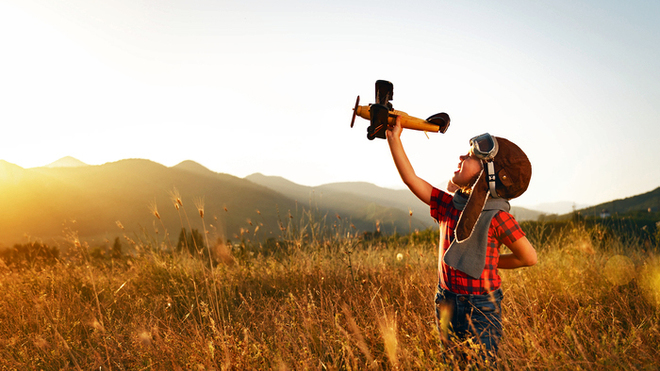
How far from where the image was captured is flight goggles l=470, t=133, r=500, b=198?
1.72m

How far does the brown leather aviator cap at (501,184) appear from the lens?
5.58ft

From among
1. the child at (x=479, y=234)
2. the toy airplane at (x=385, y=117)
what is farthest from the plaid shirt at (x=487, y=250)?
the toy airplane at (x=385, y=117)

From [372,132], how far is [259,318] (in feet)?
7.91

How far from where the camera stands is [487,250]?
184cm

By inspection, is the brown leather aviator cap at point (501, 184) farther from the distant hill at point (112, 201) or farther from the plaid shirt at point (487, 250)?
the distant hill at point (112, 201)

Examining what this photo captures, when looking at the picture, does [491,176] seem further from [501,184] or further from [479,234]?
[479,234]

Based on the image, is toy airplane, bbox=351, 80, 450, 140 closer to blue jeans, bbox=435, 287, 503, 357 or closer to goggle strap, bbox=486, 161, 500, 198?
goggle strap, bbox=486, 161, 500, 198

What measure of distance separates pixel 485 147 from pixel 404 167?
460 mm

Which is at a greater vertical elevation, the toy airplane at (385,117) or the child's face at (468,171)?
the toy airplane at (385,117)

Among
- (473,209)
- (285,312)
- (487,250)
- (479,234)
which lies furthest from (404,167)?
(285,312)

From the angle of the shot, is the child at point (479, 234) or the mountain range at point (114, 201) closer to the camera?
the child at point (479, 234)

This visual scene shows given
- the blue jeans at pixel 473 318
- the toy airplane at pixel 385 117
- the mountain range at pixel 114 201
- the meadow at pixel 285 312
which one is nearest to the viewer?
the toy airplane at pixel 385 117

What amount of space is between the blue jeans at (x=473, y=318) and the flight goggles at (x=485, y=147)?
79 centimetres

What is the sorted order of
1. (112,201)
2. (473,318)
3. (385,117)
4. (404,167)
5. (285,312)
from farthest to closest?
1. (112,201)
2. (285,312)
3. (404,167)
4. (473,318)
5. (385,117)
